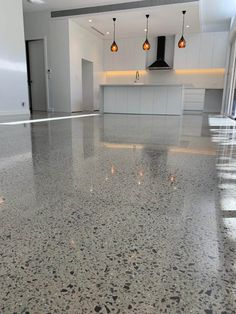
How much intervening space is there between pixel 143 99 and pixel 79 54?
284 cm

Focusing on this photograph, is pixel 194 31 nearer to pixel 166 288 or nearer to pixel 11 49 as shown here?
pixel 11 49

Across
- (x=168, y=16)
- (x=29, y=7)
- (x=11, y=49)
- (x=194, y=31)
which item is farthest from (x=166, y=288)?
(x=194, y=31)

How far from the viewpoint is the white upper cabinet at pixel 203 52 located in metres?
8.72

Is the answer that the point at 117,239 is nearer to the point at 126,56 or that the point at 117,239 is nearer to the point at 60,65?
the point at 60,65

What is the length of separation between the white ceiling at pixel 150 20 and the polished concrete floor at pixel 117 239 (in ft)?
20.7

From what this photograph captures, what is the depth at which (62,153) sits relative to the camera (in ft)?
6.26

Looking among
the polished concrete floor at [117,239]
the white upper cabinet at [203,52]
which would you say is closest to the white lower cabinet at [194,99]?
the white upper cabinet at [203,52]

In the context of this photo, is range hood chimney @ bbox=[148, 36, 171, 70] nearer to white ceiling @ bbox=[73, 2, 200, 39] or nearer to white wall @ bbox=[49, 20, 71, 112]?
white ceiling @ bbox=[73, 2, 200, 39]

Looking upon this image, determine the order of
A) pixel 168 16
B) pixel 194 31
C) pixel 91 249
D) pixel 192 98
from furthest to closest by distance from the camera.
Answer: pixel 192 98, pixel 194 31, pixel 168 16, pixel 91 249

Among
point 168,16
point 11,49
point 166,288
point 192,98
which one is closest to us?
point 166,288

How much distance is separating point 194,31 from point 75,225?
31.4 ft

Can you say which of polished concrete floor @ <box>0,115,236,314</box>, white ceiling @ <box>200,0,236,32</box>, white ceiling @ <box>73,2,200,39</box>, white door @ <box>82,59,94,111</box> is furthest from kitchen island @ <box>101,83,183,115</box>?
polished concrete floor @ <box>0,115,236,314</box>

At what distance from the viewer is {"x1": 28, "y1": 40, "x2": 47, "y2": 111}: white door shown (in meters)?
7.89

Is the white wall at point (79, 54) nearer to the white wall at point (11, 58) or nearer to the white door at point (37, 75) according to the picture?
the white door at point (37, 75)
